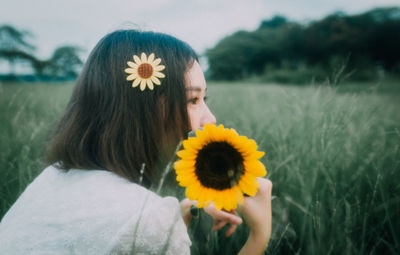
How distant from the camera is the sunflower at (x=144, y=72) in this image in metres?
0.88

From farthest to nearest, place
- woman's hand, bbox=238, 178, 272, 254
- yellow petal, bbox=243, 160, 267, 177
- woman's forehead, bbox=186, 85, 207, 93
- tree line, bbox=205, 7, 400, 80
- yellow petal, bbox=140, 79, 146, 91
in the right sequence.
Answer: tree line, bbox=205, 7, 400, 80, woman's forehead, bbox=186, 85, 207, 93, yellow petal, bbox=140, 79, 146, 91, woman's hand, bbox=238, 178, 272, 254, yellow petal, bbox=243, 160, 267, 177

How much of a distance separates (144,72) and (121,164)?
0.37 metres

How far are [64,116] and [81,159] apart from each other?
0.99ft

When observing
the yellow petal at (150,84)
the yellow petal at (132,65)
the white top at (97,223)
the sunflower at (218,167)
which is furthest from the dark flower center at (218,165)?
the yellow petal at (132,65)

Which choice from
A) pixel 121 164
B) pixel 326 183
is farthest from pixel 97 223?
pixel 326 183

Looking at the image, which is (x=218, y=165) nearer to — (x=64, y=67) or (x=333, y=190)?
(x=333, y=190)

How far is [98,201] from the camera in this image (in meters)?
0.67

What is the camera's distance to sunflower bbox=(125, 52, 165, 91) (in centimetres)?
88

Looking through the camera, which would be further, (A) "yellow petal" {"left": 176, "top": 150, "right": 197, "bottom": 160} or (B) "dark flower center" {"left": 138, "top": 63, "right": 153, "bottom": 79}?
(B) "dark flower center" {"left": 138, "top": 63, "right": 153, "bottom": 79}

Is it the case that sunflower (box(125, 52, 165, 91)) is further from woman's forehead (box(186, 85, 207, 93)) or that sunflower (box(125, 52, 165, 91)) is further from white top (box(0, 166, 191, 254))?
white top (box(0, 166, 191, 254))

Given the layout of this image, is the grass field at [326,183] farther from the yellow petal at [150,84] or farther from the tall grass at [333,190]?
the yellow petal at [150,84]

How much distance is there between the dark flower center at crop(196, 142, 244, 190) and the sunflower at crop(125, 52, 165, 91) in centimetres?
39

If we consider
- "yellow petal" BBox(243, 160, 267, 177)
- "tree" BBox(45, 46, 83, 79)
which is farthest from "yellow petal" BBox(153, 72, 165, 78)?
"tree" BBox(45, 46, 83, 79)

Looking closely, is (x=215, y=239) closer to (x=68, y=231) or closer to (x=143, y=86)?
(x=68, y=231)
